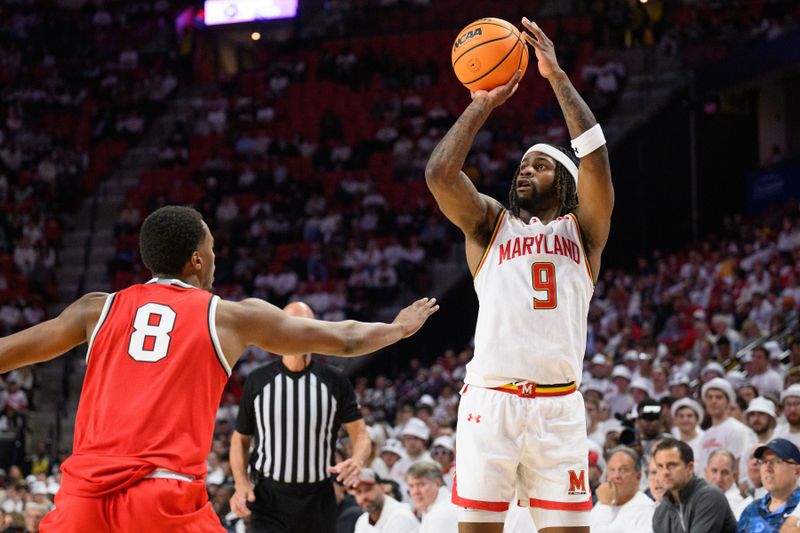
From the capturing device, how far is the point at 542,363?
17.3ft

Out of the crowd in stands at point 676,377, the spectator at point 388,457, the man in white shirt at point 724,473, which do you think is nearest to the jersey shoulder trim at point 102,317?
the crowd in stands at point 676,377

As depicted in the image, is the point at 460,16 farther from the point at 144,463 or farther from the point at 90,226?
the point at 144,463

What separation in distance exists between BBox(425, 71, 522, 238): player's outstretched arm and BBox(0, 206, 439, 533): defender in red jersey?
90 centimetres

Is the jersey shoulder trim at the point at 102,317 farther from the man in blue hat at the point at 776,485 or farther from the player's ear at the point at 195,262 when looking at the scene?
the man in blue hat at the point at 776,485

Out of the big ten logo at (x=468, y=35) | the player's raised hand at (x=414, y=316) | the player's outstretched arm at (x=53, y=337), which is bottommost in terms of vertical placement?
the player's outstretched arm at (x=53, y=337)

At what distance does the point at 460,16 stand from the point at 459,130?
76.5 ft

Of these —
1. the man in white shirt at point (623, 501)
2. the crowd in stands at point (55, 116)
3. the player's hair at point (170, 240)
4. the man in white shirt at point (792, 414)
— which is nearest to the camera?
the player's hair at point (170, 240)

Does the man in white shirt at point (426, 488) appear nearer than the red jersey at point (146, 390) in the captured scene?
No

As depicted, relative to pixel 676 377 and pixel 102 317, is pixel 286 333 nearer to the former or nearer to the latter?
pixel 102 317

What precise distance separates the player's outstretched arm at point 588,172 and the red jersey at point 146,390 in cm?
190

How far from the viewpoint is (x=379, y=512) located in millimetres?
9820

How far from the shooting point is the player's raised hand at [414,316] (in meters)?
4.98

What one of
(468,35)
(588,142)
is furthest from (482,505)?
(468,35)

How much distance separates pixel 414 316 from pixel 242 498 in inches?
125
